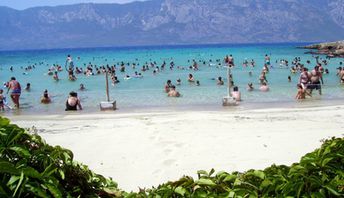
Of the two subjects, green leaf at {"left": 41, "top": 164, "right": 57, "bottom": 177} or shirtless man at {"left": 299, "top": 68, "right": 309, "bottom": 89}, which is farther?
shirtless man at {"left": 299, "top": 68, "right": 309, "bottom": 89}

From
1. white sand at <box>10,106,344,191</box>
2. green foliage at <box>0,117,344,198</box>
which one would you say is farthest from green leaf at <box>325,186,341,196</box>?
white sand at <box>10,106,344,191</box>

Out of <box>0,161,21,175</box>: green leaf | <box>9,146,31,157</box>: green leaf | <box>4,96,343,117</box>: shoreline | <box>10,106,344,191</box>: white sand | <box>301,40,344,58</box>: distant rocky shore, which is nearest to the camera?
<box>0,161,21,175</box>: green leaf

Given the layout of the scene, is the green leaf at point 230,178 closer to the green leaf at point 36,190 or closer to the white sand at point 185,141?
the green leaf at point 36,190

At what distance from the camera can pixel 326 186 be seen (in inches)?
55.0

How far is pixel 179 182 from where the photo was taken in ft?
4.88

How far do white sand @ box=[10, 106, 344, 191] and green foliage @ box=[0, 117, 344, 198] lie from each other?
158 inches

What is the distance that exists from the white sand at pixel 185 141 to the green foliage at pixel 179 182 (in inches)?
158

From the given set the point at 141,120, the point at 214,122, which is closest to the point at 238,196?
the point at 214,122

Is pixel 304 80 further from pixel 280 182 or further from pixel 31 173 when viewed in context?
pixel 31 173

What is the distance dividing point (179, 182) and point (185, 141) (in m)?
6.81

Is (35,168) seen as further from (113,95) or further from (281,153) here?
(113,95)

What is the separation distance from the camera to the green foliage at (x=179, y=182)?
130cm

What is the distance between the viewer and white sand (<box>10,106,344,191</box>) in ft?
21.0

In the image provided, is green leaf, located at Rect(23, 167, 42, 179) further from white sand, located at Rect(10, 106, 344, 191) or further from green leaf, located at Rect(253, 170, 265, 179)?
white sand, located at Rect(10, 106, 344, 191)
